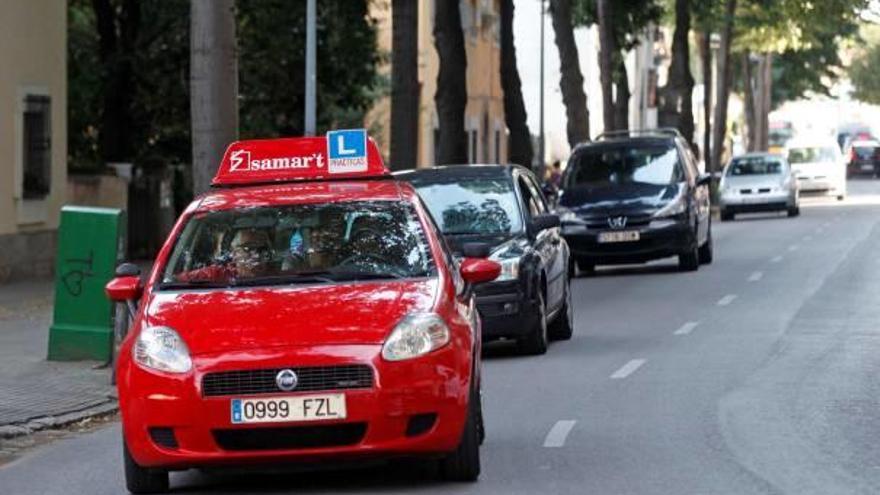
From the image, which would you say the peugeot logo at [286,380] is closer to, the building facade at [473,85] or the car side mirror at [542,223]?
the car side mirror at [542,223]

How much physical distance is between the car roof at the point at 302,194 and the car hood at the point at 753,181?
41062 mm

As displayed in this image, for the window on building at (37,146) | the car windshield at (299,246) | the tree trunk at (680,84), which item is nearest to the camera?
the car windshield at (299,246)

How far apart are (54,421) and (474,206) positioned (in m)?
5.69

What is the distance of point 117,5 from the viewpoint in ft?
134

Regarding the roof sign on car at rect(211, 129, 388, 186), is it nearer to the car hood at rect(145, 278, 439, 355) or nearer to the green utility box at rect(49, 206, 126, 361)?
the car hood at rect(145, 278, 439, 355)

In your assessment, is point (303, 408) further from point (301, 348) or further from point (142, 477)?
point (142, 477)

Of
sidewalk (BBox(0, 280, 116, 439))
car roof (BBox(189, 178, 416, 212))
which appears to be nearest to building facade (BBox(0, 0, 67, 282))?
sidewalk (BBox(0, 280, 116, 439))

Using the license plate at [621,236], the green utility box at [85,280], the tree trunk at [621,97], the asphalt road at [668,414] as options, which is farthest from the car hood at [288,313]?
the tree trunk at [621,97]

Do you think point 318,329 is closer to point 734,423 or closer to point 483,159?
point 734,423

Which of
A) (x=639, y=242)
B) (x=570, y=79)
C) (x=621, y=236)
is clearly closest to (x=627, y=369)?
(x=621, y=236)

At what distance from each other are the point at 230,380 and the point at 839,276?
19.5 metres

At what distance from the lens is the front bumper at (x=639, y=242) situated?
29.8 m

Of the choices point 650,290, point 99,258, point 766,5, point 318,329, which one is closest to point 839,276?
point 650,290

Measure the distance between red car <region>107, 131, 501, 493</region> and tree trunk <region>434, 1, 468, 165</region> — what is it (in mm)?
24634
